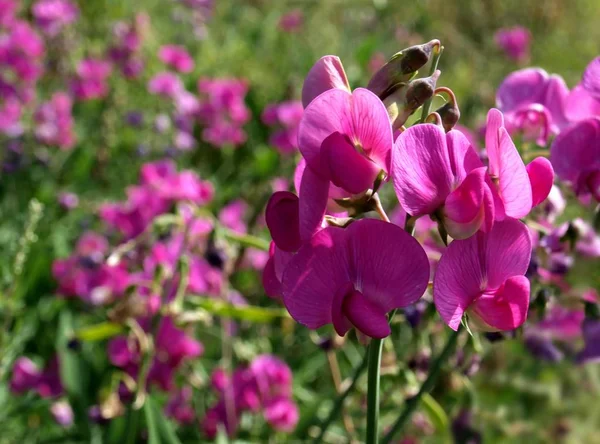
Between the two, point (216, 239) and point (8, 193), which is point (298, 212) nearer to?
point (216, 239)

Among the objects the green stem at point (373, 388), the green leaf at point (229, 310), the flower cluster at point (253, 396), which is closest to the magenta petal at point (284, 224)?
the green stem at point (373, 388)

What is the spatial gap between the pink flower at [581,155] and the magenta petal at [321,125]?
345 mm

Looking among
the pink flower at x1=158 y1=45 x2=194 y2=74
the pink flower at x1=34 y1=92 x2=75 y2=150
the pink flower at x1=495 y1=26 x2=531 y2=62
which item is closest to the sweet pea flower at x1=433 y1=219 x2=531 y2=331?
the pink flower at x1=34 y1=92 x2=75 y2=150

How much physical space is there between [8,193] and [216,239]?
1.36 meters

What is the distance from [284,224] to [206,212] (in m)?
0.83

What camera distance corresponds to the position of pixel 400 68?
2.32ft

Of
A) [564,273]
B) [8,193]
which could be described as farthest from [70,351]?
[564,273]

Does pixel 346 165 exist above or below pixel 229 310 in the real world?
above

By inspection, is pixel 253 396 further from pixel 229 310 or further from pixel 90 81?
pixel 90 81

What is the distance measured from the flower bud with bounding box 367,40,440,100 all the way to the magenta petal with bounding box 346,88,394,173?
0.21ft

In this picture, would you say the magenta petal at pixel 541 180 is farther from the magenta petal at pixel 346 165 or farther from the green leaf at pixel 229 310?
the green leaf at pixel 229 310

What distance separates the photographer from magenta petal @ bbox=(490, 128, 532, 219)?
68 centimetres

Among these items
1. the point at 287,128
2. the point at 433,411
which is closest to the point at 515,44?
the point at 287,128

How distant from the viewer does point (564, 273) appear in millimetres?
1080
